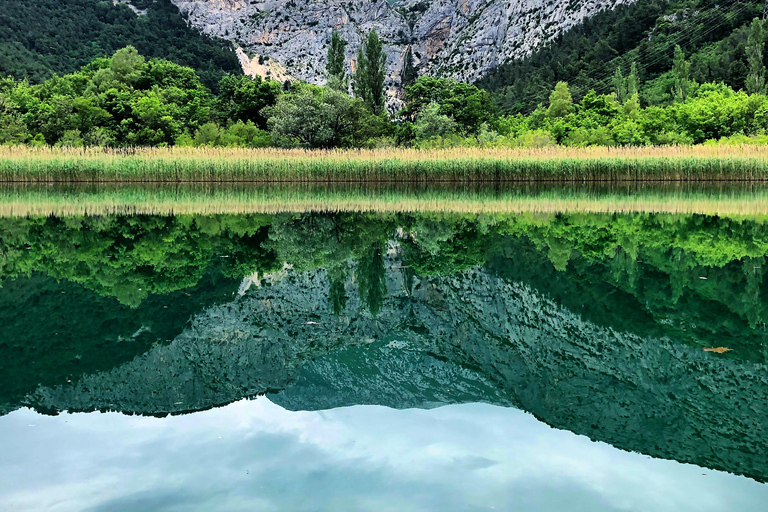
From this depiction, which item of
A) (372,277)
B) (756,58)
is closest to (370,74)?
(756,58)

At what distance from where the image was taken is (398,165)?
72.4 feet

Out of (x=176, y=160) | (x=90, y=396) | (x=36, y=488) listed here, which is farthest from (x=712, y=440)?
(x=176, y=160)

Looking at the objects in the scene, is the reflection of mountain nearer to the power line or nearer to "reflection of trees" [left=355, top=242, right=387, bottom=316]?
"reflection of trees" [left=355, top=242, right=387, bottom=316]

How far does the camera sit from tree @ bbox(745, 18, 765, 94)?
3947 cm

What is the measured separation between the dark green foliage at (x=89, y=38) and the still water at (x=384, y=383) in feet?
164

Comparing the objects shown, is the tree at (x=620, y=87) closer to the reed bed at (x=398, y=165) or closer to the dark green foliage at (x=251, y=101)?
the dark green foliage at (x=251, y=101)

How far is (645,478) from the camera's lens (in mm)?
2051

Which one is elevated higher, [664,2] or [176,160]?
[664,2]

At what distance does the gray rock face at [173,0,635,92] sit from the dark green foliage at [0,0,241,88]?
12.1 metres

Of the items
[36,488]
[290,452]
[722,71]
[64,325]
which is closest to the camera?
[36,488]

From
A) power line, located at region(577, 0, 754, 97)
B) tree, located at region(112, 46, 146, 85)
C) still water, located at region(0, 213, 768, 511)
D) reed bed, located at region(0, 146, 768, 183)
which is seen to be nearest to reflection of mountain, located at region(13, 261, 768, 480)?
still water, located at region(0, 213, 768, 511)

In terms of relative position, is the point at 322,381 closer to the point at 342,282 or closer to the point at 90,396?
the point at 90,396

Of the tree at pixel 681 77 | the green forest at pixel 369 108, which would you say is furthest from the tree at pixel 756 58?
the tree at pixel 681 77

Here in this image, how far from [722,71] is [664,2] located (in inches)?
809
